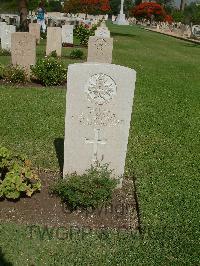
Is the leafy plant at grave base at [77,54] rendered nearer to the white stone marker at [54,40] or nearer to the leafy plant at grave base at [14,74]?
the white stone marker at [54,40]

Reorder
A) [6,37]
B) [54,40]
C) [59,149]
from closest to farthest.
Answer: [59,149], [54,40], [6,37]

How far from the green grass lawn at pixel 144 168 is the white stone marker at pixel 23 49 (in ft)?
4.01

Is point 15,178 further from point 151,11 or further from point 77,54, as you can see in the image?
point 151,11

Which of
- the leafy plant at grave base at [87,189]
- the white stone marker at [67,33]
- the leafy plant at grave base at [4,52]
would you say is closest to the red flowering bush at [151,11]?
the white stone marker at [67,33]

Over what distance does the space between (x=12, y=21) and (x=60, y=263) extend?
3566 cm

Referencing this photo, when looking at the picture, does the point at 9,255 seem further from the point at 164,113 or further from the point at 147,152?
the point at 164,113

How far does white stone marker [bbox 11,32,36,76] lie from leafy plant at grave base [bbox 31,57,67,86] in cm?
28

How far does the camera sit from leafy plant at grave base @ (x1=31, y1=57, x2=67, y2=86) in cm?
1203

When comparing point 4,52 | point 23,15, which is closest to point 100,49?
point 4,52

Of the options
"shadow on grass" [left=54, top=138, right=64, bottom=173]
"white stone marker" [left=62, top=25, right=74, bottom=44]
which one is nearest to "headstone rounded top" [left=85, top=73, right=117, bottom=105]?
"shadow on grass" [left=54, top=138, right=64, bottom=173]

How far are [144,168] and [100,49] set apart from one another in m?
7.97

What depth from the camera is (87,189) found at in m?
4.96

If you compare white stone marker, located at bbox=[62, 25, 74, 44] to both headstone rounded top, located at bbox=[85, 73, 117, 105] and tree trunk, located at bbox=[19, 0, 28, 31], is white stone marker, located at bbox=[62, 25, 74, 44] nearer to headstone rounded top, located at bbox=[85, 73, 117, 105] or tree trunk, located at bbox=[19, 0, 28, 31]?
tree trunk, located at bbox=[19, 0, 28, 31]

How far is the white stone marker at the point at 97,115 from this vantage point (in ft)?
16.0
